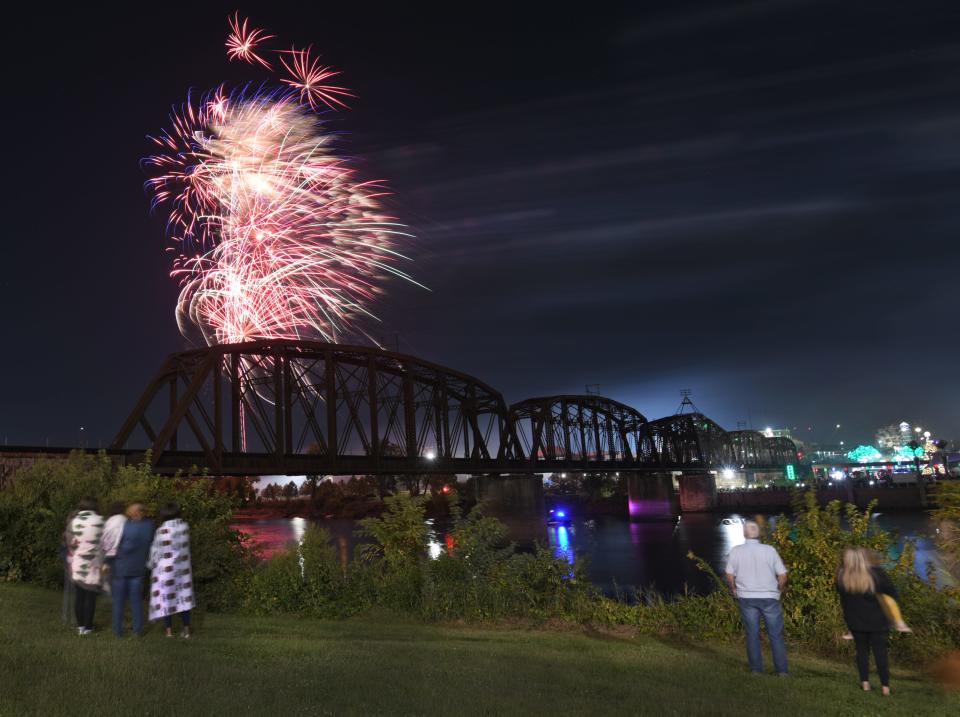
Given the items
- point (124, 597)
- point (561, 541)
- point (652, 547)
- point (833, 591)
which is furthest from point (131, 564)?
point (561, 541)

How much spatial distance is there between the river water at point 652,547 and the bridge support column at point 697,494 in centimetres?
2918

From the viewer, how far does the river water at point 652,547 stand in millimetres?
45469

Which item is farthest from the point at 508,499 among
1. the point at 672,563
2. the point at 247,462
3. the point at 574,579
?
the point at 574,579

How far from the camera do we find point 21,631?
1136 centimetres

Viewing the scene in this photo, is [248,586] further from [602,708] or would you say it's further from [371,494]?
[371,494]

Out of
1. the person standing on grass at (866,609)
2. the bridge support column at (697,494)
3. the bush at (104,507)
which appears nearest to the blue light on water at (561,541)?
the bridge support column at (697,494)

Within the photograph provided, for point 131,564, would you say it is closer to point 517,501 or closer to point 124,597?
point 124,597

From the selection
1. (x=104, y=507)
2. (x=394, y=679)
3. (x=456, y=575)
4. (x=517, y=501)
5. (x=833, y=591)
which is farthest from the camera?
(x=517, y=501)

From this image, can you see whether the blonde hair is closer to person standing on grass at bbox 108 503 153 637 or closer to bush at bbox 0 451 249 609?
person standing on grass at bbox 108 503 153 637

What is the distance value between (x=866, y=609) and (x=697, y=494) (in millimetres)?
142148

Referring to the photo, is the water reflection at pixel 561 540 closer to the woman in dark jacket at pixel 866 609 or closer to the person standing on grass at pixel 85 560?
the person standing on grass at pixel 85 560

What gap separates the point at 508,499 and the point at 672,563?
31.8 m

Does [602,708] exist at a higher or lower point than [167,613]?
lower

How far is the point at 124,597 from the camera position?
1170cm
